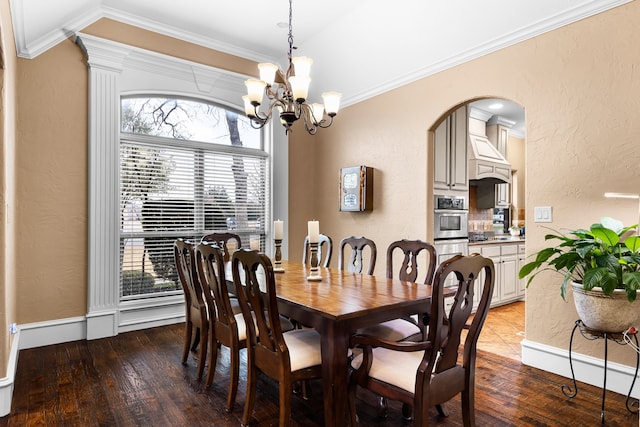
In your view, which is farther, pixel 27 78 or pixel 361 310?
pixel 27 78

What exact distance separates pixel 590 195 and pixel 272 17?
133 inches

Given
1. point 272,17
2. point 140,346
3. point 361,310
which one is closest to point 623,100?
point 361,310

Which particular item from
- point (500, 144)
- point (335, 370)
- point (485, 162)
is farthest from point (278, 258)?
point (500, 144)

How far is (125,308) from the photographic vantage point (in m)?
4.09

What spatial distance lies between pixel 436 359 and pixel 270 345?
0.83m

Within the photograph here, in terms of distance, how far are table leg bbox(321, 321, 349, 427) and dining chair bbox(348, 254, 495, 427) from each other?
0.28 ft

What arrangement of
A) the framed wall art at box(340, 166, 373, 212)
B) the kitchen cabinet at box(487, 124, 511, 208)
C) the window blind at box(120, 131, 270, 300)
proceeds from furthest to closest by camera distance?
1. the kitchen cabinet at box(487, 124, 511, 208)
2. the framed wall art at box(340, 166, 373, 212)
3. the window blind at box(120, 131, 270, 300)

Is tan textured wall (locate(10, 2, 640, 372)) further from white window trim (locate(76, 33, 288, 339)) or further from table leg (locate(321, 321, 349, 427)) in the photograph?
table leg (locate(321, 321, 349, 427))

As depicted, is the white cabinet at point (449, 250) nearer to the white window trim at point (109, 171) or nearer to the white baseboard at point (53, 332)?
the white window trim at point (109, 171)

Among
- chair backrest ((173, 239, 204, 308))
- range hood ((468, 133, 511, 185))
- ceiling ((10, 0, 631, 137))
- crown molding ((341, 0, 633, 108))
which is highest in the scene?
ceiling ((10, 0, 631, 137))

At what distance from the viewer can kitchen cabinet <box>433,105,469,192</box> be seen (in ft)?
14.3

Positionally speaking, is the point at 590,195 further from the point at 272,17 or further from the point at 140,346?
the point at 140,346

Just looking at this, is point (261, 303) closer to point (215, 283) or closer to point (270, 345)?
point (270, 345)

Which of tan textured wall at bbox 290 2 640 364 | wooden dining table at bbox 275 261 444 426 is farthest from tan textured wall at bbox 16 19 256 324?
tan textured wall at bbox 290 2 640 364
